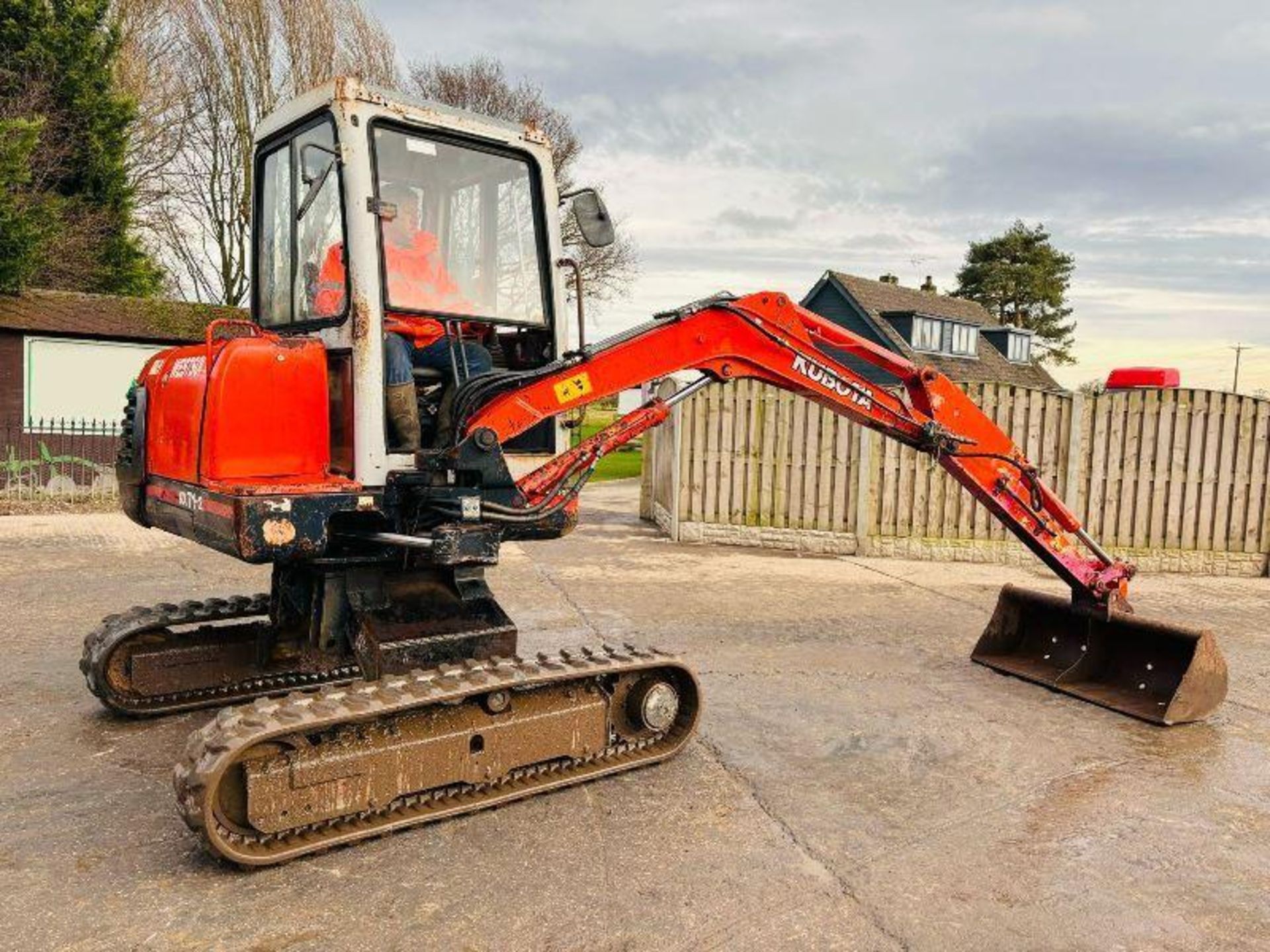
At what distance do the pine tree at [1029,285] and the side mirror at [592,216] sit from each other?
5145 centimetres

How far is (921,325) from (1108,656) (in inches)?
1202

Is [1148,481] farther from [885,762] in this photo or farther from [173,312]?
[173,312]

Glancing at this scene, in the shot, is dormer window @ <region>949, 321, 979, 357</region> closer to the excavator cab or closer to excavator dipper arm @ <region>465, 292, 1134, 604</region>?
excavator dipper arm @ <region>465, 292, 1134, 604</region>

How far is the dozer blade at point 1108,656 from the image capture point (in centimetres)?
586

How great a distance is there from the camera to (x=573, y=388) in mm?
5062

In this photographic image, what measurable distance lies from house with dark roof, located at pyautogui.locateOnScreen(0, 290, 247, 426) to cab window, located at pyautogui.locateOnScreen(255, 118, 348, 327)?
13583 mm

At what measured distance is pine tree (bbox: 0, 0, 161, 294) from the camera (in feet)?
66.7

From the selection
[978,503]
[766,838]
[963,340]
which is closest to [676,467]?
[978,503]

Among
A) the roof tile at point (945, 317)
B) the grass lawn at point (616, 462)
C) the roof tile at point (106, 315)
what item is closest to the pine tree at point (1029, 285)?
the roof tile at point (945, 317)

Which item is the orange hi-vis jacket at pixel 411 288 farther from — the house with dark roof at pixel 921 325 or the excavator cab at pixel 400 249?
the house with dark roof at pixel 921 325

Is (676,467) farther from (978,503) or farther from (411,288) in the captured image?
(411,288)

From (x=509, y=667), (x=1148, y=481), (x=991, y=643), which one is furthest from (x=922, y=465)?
(x=509, y=667)

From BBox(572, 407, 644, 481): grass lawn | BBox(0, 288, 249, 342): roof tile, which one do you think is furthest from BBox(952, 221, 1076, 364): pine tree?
BBox(0, 288, 249, 342): roof tile

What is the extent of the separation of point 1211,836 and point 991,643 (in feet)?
9.42
